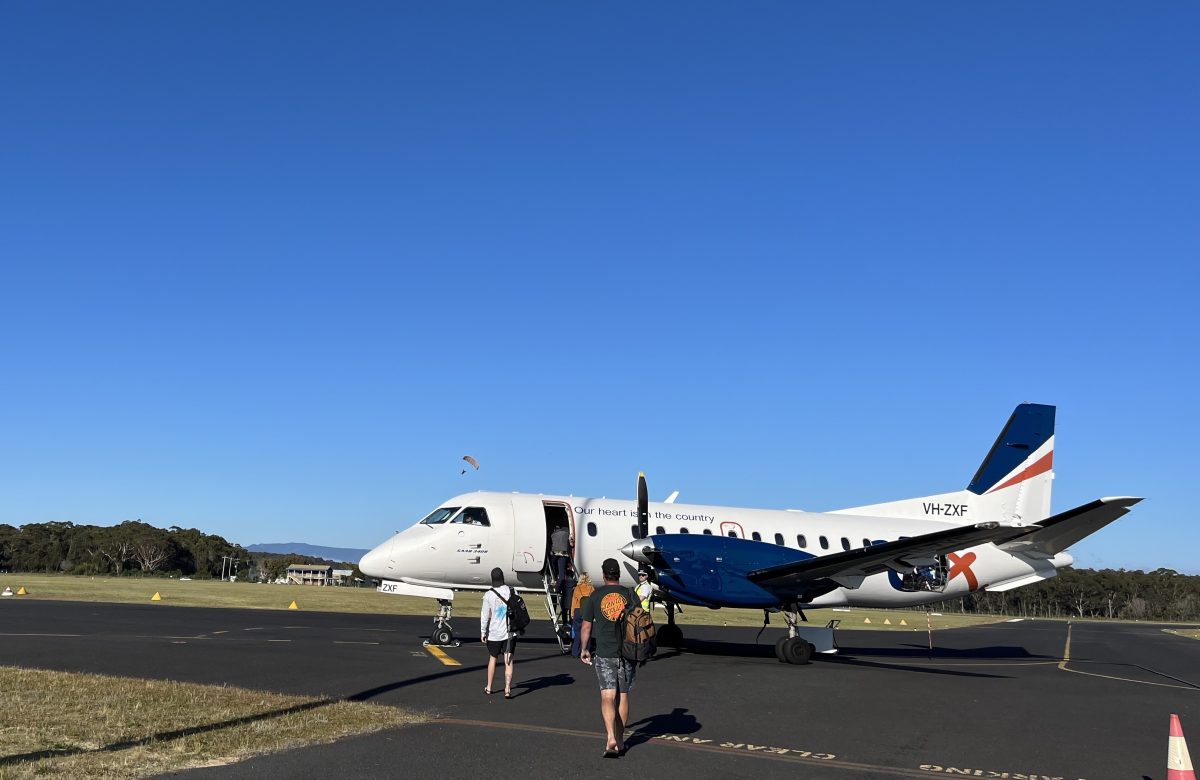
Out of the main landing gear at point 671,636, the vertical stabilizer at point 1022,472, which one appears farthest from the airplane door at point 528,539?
the vertical stabilizer at point 1022,472

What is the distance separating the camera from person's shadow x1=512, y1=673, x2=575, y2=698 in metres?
13.1

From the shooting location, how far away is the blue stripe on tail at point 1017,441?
87.1ft

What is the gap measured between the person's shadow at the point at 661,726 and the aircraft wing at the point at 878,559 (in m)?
7.83

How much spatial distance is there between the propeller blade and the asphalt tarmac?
306 centimetres

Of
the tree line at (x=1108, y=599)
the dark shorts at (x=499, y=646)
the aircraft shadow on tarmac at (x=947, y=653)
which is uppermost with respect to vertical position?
the dark shorts at (x=499, y=646)

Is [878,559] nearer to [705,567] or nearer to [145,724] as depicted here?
[705,567]

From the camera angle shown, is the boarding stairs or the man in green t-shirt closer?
the man in green t-shirt

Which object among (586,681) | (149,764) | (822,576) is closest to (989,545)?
(822,576)

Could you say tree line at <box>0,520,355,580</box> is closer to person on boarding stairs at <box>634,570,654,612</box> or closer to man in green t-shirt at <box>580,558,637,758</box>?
person on boarding stairs at <box>634,570,654,612</box>

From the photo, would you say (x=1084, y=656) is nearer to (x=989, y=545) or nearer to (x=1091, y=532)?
(x=989, y=545)

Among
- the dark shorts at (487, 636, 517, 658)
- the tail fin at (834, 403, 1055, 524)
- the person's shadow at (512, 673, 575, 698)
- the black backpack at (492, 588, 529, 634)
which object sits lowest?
the person's shadow at (512, 673, 575, 698)

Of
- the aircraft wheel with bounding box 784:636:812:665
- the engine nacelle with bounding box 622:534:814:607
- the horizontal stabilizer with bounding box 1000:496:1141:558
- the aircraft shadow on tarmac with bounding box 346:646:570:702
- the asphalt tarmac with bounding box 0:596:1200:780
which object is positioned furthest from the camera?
the aircraft wheel with bounding box 784:636:812:665

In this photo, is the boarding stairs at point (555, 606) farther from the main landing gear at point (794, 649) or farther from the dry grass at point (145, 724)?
the dry grass at point (145, 724)

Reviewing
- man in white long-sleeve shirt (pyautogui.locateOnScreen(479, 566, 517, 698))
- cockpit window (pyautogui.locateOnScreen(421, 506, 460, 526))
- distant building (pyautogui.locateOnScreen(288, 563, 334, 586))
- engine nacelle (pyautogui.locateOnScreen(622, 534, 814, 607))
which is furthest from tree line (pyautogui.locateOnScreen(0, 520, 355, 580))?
man in white long-sleeve shirt (pyautogui.locateOnScreen(479, 566, 517, 698))
